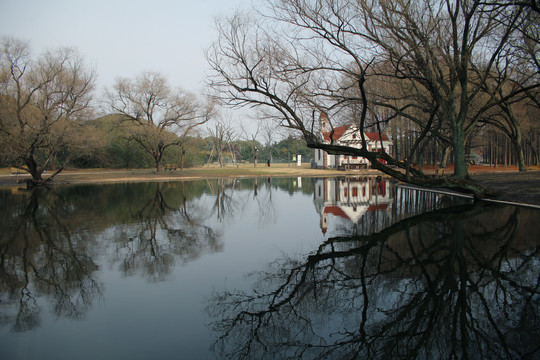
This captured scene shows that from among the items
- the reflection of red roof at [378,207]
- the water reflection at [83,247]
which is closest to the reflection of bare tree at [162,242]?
the water reflection at [83,247]

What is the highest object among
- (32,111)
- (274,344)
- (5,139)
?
(32,111)

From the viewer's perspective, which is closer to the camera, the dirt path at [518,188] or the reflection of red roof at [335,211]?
the reflection of red roof at [335,211]

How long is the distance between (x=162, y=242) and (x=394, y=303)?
18.7 feet

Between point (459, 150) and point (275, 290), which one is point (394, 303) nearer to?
point (275, 290)

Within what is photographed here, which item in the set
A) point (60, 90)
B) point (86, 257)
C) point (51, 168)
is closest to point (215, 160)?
point (51, 168)

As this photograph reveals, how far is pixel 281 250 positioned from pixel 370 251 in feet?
5.82

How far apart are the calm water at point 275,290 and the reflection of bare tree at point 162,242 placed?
56 millimetres

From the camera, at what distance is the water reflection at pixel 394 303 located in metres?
3.96

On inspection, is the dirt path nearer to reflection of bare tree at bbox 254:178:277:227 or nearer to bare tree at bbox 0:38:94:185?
reflection of bare tree at bbox 254:178:277:227

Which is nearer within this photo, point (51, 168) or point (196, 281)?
point (196, 281)

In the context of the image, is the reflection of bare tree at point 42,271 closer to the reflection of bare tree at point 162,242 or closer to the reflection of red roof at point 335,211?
the reflection of bare tree at point 162,242

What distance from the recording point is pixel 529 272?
19.9 ft

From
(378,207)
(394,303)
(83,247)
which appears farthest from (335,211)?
(394,303)

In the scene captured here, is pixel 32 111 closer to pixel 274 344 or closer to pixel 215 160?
pixel 274 344
